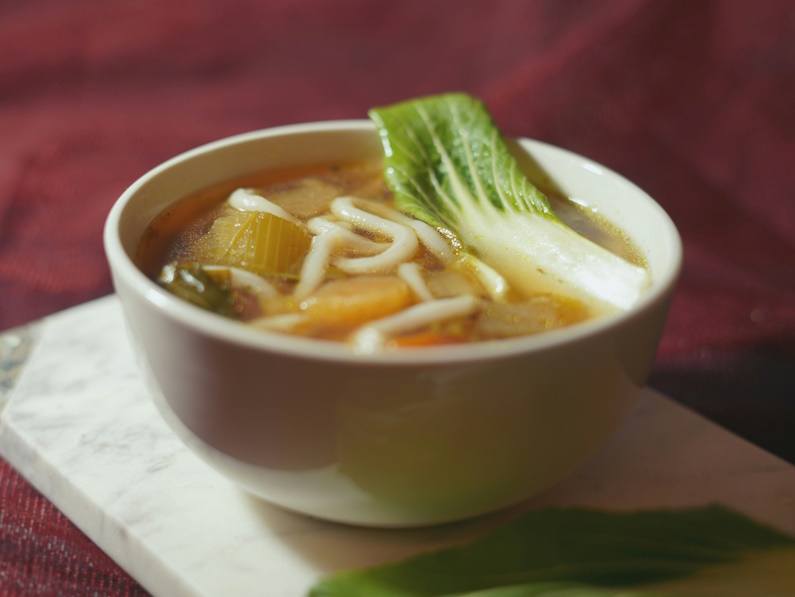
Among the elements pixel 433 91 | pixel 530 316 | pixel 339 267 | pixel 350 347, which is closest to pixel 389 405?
pixel 350 347

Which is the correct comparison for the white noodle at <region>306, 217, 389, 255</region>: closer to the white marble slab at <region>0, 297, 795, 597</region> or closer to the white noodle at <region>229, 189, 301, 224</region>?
the white noodle at <region>229, 189, 301, 224</region>

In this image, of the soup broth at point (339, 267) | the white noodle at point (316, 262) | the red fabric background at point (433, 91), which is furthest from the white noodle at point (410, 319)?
the red fabric background at point (433, 91)

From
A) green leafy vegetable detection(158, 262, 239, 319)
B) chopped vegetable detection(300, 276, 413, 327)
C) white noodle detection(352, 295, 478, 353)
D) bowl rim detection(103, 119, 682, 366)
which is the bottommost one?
green leafy vegetable detection(158, 262, 239, 319)

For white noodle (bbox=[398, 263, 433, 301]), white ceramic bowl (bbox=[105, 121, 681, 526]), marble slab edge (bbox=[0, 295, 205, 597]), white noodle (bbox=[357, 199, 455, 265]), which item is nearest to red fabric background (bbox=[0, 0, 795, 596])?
marble slab edge (bbox=[0, 295, 205, 597])

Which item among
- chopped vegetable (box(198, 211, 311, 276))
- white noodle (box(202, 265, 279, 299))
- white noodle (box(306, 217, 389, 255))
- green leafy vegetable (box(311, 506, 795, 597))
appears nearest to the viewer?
green leafy vegetable (box(311, 506, 795, 597))

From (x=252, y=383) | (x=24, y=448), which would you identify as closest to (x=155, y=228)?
(x=24, y=448)

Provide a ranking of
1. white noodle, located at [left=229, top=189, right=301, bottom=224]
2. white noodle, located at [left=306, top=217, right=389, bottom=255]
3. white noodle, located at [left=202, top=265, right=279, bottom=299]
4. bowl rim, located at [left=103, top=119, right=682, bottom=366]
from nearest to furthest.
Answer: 1. bowl rim, located at [left=103, top=119, right=682, bottom=366]
2. white noodle, located at [left=202, top=265, right=279, bottom=299]
3. white noodle, located at [left=306, top=217, right=389, bottom=255]
4. white noodle, located at [left=229, top=189, right=301, bottom=224]

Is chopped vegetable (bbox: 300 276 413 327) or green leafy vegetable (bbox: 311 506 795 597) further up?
chopped vegetable (bbox: 300 276 413 327)
